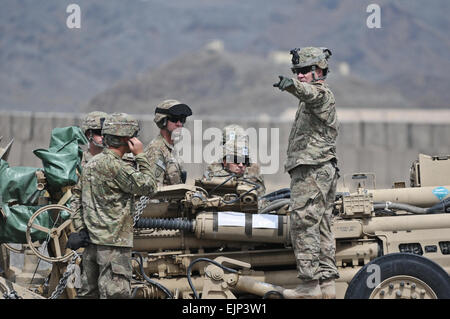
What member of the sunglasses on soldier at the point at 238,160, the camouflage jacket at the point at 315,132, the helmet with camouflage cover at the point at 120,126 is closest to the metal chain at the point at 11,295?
the helmet with camouflage cover at the point at 120,126

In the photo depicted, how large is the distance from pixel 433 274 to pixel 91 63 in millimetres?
84736

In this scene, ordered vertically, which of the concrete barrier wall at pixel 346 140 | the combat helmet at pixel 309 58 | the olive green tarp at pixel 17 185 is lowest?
the olive green tarp at pixel 17 185

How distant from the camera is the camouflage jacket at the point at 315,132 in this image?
8547mm

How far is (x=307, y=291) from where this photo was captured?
335 inches

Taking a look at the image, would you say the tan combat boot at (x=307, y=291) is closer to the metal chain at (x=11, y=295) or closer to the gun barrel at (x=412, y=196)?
the gun barrel at (x=412, y=196)

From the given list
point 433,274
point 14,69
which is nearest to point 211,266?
point 433,274

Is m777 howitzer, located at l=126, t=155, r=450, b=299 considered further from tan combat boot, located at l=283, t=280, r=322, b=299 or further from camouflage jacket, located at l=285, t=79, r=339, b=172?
camouflage jacket, located at l=285, t=79, r=339, b=172

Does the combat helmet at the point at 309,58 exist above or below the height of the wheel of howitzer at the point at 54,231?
above

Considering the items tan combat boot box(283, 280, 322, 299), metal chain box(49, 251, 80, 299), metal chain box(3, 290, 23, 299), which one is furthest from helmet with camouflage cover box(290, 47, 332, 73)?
metal chain box(3, 290, 23, 299)

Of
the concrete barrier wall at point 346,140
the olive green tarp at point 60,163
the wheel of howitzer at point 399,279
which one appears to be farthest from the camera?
the concrete barrier wall at point 346,140

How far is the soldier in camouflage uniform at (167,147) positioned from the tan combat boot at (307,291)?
6.11ft

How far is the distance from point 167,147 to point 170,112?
13.6 inches
